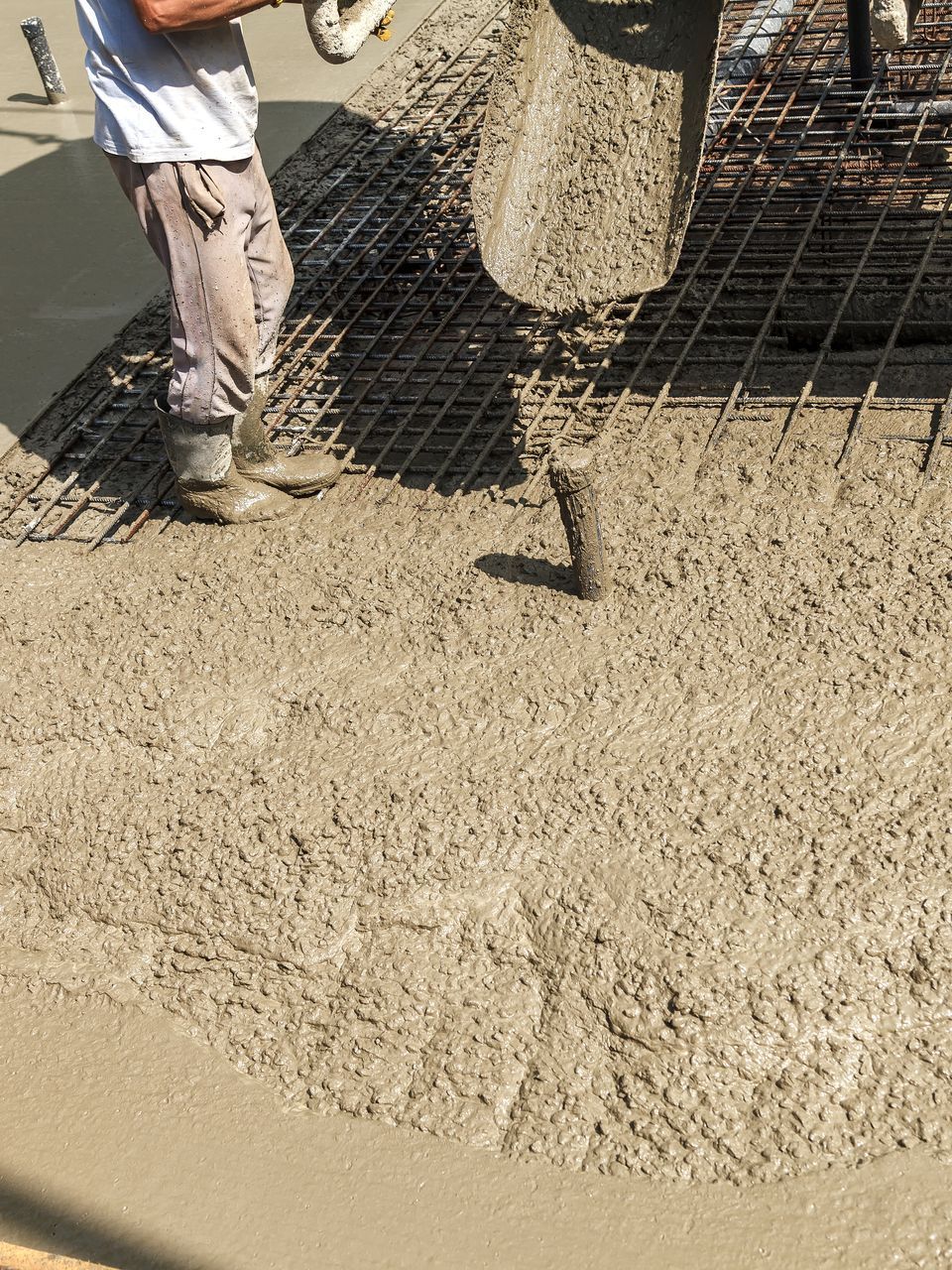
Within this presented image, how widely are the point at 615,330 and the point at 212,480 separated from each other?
51.9 inches

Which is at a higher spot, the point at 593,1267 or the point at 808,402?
the point at 808,402

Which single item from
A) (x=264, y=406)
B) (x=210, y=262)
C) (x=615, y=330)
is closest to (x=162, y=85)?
(x=210, y=262)

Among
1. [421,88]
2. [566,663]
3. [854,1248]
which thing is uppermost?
[421,88]

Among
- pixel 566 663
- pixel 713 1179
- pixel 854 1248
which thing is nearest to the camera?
pixel 854 1248

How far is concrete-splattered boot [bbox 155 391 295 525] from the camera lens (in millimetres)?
3352

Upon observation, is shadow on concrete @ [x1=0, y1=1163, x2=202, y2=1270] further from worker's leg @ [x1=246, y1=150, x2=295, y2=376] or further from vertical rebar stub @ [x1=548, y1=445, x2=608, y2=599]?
worker's leg @ [x1=246, y1=150, x2=295, y2=376]

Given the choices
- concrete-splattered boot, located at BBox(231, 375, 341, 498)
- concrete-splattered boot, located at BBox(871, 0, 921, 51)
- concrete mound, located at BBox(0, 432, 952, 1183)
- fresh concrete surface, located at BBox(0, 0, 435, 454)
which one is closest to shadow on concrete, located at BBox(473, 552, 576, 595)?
concrete mound, located at BBox(0, 432, 952, 1183)

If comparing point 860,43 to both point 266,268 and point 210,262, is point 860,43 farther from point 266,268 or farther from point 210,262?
point 210,262

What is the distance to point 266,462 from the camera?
3.50 m

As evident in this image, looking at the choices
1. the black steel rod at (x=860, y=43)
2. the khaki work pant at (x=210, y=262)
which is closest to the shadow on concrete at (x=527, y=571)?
the khaki work pant at (x=210, y=262)

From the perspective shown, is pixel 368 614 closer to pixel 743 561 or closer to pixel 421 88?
pixel 743 561

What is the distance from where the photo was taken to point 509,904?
7.93 ft

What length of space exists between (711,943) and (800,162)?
3.11 metres

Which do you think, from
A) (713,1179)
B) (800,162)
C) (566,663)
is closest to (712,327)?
(800,162)
